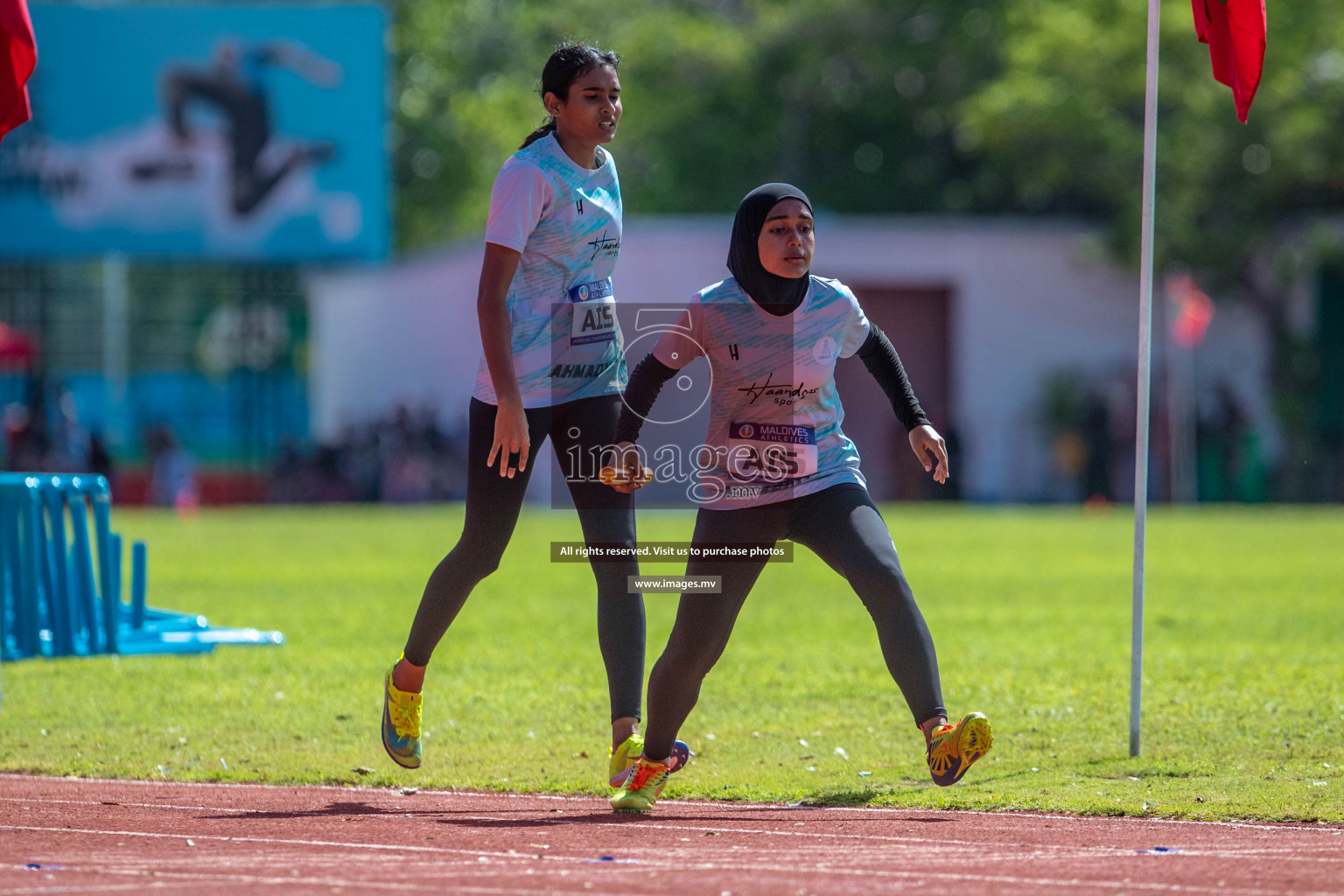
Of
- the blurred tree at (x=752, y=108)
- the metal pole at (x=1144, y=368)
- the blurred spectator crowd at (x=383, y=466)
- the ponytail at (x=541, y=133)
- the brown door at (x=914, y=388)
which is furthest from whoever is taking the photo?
the blurred tree at (x=752, y=108)

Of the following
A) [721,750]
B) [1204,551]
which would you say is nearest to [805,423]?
[721,750]

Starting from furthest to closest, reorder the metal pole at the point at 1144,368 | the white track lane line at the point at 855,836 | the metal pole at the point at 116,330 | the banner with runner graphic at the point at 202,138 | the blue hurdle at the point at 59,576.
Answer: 1. the metal pole at the point at 116,330
2. the banner with runner graphic at the point at 202,138
3. the blue hurdle at the point at 59,576
4. the metal pole at the point at 1144,368
5. the white track lane line at the point at 855,836

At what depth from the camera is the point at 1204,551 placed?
1978cm

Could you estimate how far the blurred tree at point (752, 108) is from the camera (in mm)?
48250

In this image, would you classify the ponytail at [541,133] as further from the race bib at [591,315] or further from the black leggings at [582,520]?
the black leggings at [582,520]

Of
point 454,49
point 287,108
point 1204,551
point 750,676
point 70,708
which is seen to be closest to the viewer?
point 70,708

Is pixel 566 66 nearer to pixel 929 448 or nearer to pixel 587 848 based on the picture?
pixel 929 448

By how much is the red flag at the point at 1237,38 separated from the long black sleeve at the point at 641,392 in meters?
2.91

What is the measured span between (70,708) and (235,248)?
24.8m

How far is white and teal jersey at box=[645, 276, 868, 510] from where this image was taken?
19.3ft

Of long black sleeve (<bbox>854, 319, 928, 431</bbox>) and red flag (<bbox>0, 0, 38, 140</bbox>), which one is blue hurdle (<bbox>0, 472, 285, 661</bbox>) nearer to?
red flag (<bbox>0, 0, 38, 140</bbox>)

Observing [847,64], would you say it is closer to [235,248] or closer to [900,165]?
[900,165]

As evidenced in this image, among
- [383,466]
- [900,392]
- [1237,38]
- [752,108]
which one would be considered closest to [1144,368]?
[1237,38]

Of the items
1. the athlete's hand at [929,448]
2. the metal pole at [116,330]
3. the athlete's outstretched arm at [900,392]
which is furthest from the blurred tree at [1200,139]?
the athlete's hand at [929,448]
